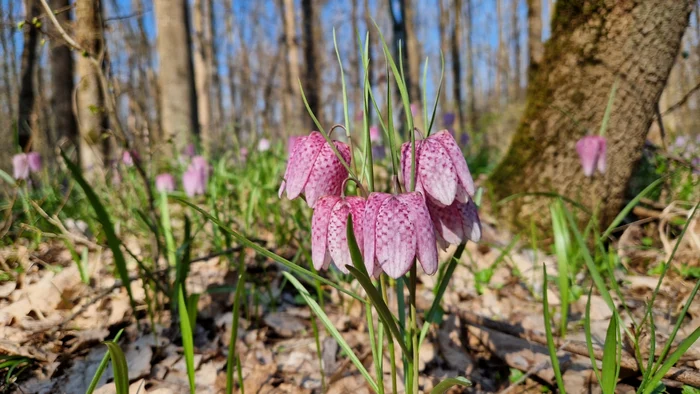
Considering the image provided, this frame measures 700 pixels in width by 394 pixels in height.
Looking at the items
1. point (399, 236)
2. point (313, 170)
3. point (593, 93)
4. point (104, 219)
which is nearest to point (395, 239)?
point (399, 236)

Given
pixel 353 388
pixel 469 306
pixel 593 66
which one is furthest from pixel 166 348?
pixel 593 66

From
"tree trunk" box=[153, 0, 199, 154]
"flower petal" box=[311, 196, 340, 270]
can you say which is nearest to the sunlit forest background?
"flower petal" box=[311, 196, 340, 270]

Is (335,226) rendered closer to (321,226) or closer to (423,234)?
(321,226)

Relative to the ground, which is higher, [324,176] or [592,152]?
[324,176]

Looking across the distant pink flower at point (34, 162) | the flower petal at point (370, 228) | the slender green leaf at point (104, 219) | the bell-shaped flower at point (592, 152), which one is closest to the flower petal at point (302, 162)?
the flower petal at point (370, 228)

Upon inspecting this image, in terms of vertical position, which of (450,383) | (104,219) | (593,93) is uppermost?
(593,93)

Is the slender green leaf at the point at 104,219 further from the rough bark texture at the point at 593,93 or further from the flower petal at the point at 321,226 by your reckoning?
the rough bark texture at the point at 593,93

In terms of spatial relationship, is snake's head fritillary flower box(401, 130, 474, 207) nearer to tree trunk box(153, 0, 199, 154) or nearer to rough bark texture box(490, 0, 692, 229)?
rough bark texture box(490, 0, 692, 229)

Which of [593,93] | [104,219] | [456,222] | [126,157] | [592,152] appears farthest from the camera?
[126,157]
